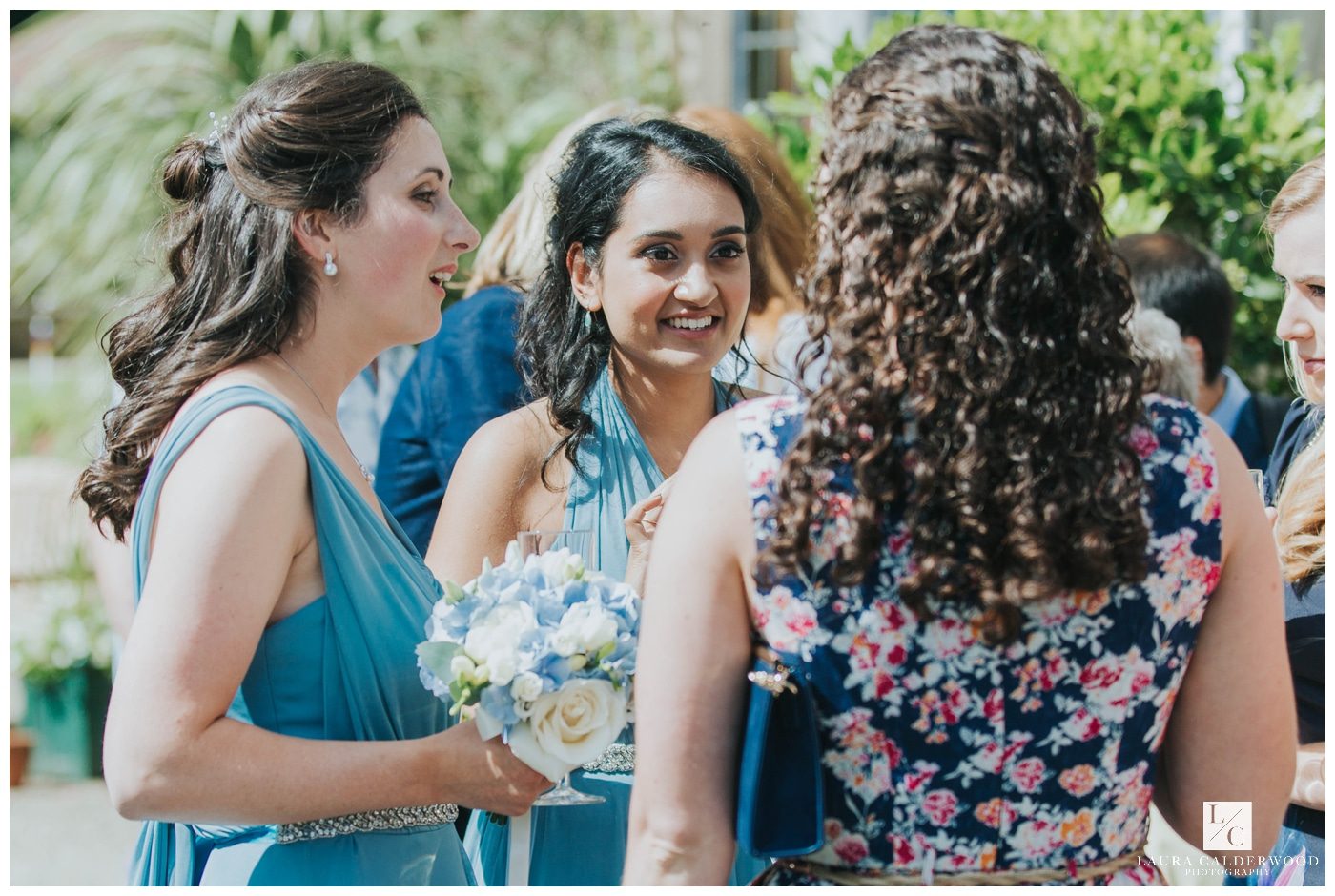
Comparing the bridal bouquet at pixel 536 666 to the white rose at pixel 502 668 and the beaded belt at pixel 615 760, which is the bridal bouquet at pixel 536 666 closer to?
the white rose at pixel 502 668

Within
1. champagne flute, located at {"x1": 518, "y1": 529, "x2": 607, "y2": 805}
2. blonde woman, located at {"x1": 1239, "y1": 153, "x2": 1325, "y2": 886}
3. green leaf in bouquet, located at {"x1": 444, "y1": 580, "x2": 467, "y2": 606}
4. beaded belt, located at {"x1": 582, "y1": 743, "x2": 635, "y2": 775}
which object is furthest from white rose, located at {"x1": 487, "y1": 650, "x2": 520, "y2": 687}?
blonde woman, located at {"x1": 1239, "y1": 153, "x2": 1325, "y2": 886}

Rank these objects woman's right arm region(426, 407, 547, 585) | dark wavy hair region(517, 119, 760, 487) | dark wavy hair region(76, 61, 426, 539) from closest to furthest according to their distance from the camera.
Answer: dark wavy hair region(76, 61, 426, 539) → woman's right arm region(426, 407, 547, 585) → dark wavy hair region(517, 119, 760, 487)

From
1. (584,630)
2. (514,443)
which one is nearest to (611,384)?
(514,443)

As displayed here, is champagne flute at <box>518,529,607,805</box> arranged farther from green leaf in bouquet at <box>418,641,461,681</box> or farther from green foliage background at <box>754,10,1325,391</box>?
green foliage background at <box>754,10,1325,391</box>

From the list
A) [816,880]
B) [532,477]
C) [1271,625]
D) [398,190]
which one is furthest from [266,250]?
[1271,625]

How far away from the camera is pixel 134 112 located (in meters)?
8.91

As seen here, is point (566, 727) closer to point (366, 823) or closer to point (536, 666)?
point (536, 666)

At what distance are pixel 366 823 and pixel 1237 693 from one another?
136cm

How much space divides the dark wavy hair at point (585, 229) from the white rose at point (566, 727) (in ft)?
2.80

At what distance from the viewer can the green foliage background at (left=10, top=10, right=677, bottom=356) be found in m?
8.73

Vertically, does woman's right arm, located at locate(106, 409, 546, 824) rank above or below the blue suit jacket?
below

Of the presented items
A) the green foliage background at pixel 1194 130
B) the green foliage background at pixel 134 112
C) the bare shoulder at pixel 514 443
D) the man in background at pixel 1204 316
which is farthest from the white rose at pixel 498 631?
the green foliage background at pixel 134 112

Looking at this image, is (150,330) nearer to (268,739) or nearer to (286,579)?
(286,579)

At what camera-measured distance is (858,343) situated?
1.60 meters
